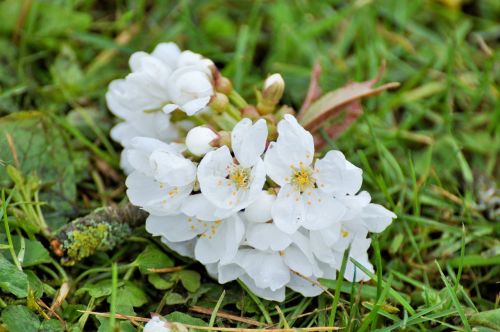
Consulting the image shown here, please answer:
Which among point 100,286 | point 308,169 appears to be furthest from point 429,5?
point 100,286

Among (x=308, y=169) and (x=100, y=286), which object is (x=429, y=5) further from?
(x=100, y=286)

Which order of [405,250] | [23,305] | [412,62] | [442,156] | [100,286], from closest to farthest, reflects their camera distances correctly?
1. [23,305]
2. [100,286]
3. [405,250]
4. [442,156]
5. [412,62]

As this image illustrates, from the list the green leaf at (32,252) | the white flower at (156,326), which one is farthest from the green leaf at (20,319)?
the white flower at (156,326)

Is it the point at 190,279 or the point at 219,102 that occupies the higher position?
the point at 219,102

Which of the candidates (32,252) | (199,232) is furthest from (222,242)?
(32,252)

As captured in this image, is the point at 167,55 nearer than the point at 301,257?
No

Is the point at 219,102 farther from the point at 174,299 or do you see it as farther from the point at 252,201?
the point at 174,299
